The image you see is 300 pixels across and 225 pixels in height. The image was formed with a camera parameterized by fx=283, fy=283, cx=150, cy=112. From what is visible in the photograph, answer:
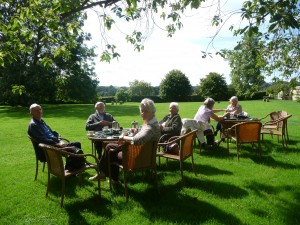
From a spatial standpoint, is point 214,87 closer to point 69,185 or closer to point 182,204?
point 69,185

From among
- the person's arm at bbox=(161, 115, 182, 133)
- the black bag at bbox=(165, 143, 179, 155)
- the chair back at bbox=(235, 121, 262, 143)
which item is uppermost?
the person's arm at bbox=(161, 115, 182, 133)

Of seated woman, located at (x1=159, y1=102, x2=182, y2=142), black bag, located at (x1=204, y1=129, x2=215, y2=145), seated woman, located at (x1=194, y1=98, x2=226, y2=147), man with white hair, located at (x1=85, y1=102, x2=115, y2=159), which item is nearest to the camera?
seated woman, located at (x1=159, y1=102, x2=182, y2=142)

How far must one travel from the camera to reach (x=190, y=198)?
4.97 m

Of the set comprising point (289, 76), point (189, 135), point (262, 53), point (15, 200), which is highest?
point (262, 53)

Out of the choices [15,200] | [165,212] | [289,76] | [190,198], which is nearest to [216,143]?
[289,76]

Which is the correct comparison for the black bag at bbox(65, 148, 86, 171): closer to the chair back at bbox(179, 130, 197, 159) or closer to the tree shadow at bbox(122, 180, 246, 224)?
the tree shadow at bbox(122, 180, 246, 224)

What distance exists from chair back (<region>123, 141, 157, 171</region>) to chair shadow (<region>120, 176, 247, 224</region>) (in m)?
0.59

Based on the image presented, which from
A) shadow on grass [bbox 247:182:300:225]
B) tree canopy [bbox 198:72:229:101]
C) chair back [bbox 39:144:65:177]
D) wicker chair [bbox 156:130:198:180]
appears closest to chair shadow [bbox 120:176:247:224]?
shadow on grass [bbox 247:182:300:225]

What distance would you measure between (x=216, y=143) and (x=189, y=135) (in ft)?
11.7

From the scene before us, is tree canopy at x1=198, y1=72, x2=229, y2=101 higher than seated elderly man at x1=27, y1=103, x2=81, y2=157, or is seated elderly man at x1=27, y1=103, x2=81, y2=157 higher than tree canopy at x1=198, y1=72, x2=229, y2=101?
tree canopy at x1=198, y1=72, x2=229, y2=101

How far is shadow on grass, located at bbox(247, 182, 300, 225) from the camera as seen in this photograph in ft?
13.9

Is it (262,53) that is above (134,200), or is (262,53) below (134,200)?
above

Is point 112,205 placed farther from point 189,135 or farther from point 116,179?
point 189,135

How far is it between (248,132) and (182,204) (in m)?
3.41
